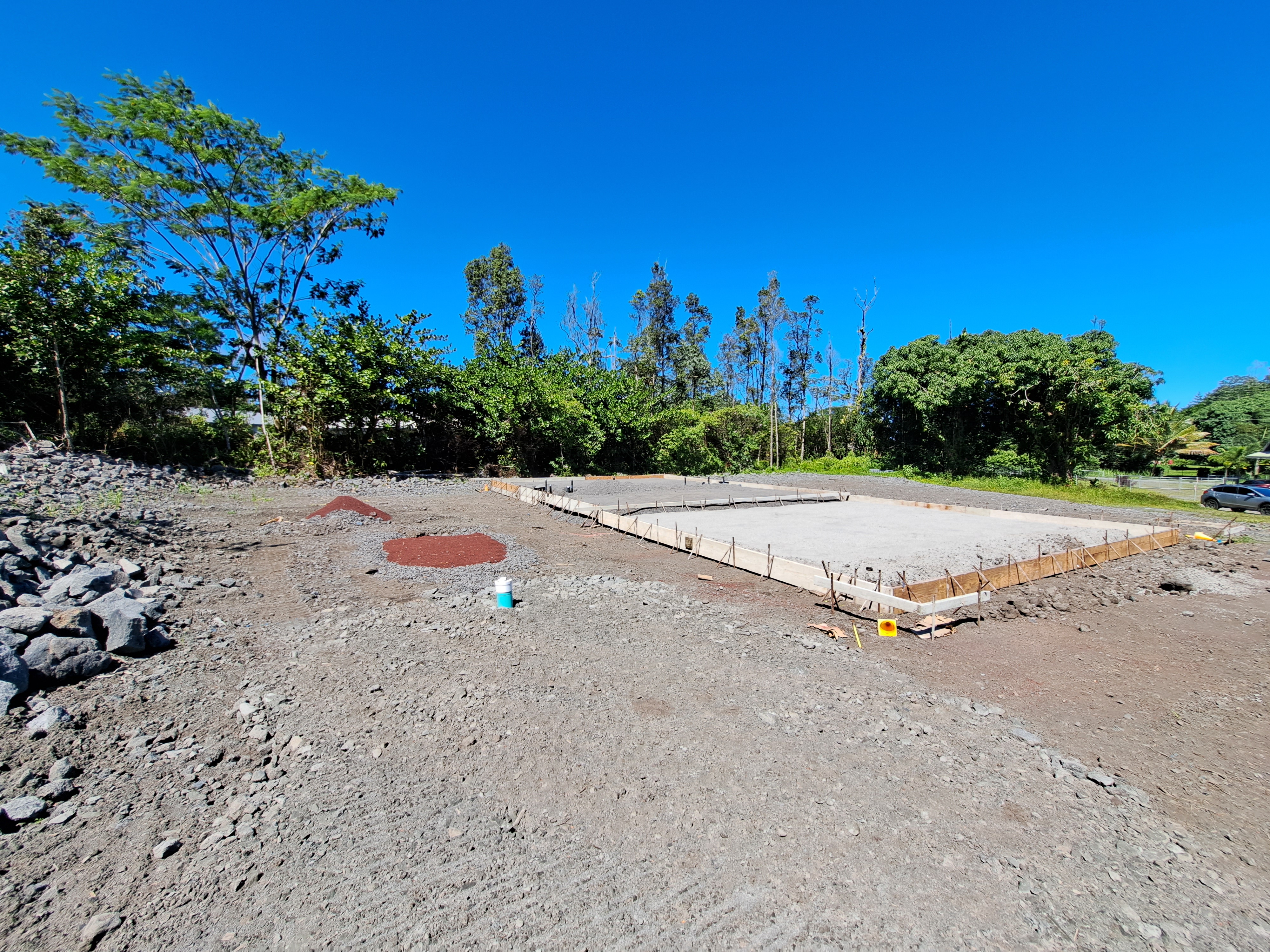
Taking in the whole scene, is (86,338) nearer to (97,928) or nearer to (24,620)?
(24,620)

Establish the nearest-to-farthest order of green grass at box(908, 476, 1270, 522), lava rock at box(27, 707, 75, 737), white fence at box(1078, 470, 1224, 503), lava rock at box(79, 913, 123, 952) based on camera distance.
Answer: lava rock at box(79, 913, 123, 952)
lava rock at box(27, 707, 75, 737)
green grass at box(908, 476, 1270, 522)
white fence at box(1078, 470, 1224, 503)

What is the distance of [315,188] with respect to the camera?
13.2 m

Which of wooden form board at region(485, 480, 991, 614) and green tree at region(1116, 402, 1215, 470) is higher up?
green tree at region(1116, 402, 1215, 470)

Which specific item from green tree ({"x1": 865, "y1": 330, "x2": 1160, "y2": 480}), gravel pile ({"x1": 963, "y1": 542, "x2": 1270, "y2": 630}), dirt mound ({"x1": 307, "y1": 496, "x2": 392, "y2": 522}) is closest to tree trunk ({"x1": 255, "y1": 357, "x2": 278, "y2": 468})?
dirt mound ({"x1": 307, "y1": 496, "x2": 392, "y2": 522})

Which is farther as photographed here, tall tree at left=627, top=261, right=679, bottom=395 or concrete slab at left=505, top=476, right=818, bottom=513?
tall tree at left=627, top=261, right=679, bottom=395

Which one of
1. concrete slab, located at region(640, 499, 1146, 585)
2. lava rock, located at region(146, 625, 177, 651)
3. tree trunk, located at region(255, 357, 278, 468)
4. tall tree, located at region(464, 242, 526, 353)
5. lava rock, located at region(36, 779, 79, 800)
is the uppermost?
tall tree, located at region(464, 242, 526, 353)

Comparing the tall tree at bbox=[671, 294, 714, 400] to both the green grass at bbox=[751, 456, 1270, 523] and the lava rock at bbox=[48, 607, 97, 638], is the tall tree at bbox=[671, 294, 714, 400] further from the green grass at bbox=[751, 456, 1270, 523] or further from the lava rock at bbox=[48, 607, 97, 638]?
the lava rock at bbox=[48, 607, 97, 638]

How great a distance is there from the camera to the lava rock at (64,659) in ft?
7.45

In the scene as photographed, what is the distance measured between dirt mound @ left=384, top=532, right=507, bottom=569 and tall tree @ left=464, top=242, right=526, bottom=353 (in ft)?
57.2

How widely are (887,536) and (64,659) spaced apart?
742 centimetres

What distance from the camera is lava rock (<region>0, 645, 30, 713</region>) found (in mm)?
2033

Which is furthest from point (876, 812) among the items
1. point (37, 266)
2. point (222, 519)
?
point (37, 266)

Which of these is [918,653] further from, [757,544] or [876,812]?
[757,544]

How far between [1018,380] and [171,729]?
1985 centimetres
